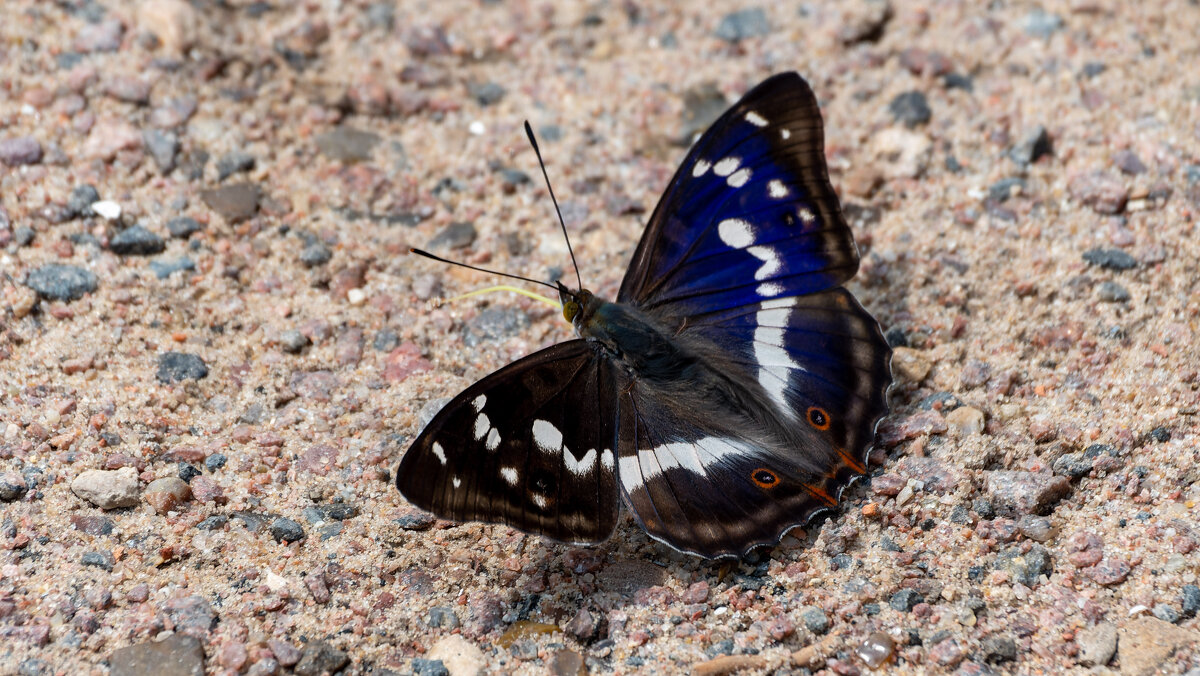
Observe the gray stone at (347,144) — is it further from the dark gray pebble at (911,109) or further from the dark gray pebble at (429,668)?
the dark gray pebble at (429,668)

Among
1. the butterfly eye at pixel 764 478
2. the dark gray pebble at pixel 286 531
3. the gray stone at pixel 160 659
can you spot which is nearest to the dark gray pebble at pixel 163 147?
the dark gray pebble at pixel 286 531

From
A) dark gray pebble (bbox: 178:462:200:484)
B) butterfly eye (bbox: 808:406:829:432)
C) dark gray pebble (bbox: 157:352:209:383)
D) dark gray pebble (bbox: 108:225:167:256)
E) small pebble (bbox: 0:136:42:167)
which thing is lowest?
dark gray pebble (bbox: 178:462:200:484)

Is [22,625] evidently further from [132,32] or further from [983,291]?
[983,291]

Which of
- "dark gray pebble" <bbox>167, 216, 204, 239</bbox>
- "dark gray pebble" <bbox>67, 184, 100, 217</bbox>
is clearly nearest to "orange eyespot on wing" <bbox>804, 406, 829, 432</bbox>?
"dark gray pebble" <bbox>167, 216, 204, 239</bbox>

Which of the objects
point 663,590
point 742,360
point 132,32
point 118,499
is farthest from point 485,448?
point 132,32

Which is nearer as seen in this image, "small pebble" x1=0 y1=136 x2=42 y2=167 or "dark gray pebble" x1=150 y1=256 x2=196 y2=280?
"dark gray pebble" x1=150 y1=256 x2=196 y2=280

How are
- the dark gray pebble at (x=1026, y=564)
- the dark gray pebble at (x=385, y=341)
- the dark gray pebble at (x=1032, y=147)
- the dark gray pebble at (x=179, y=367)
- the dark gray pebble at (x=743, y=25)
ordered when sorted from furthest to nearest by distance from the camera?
the dark gray pebble at (x=743, y=25)
the dark gray pebble at (x=1032, y=147)
the dark gray pebble at (x=385, y=341)
the dark gray pebble at (x=179, y=367)
the dark gray pebble at (x=1026, y=564)

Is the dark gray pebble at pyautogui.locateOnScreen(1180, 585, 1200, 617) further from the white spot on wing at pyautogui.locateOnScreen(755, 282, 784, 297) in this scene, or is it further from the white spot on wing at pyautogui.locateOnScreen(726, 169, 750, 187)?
the white spot on wing at pyautogui.locateOnScreen(726, 169, 750, 187)
